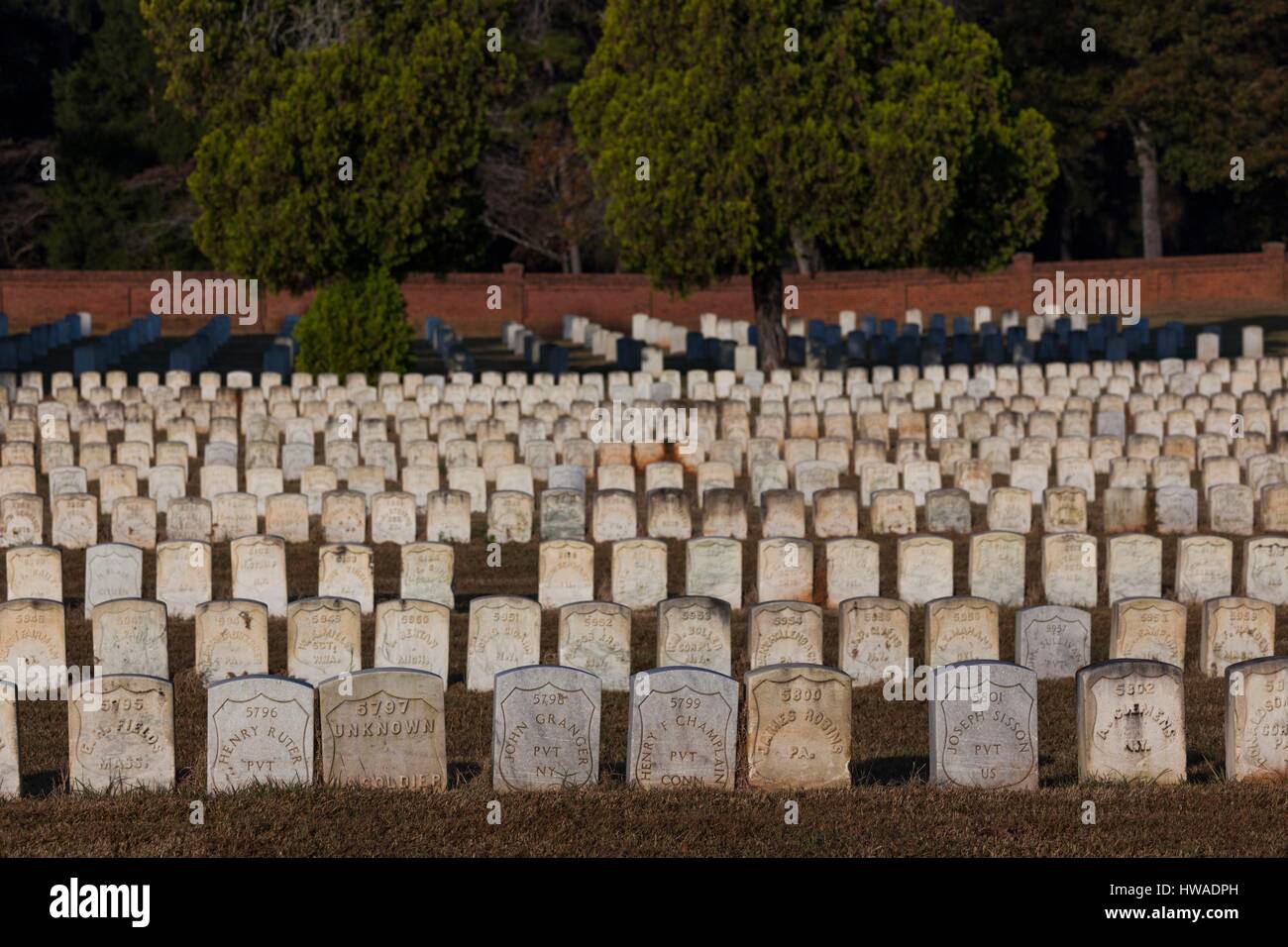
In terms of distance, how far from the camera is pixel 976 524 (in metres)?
20.3

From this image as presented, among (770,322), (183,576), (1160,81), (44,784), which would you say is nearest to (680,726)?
(44,784)

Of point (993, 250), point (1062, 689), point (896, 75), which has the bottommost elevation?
point (1062, 689)

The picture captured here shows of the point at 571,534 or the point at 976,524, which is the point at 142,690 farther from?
the point at 976,524

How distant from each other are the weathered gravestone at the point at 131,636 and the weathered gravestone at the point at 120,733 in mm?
2611

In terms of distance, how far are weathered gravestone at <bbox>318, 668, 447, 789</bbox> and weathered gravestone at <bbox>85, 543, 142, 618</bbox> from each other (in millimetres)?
5266

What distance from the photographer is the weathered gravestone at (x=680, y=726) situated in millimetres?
10531

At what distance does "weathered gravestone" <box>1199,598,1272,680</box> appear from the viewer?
534 inches

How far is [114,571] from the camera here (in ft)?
51.4

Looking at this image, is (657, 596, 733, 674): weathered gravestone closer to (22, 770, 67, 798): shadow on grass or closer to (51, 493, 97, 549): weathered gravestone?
(22, 770, 67, 798): shadow on grass

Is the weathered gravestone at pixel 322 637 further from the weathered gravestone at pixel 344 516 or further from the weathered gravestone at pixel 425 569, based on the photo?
the weathered gravestone at pixel 344 516

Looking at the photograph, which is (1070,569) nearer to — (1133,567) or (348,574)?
(1133,567)

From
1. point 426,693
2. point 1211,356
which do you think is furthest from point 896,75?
point 426,693

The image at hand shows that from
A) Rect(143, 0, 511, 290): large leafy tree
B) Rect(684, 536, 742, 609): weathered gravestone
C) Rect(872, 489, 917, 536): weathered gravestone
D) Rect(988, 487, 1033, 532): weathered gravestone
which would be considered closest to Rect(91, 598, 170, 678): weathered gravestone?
Rect(684, 536, 742, 609): weathered gravestone

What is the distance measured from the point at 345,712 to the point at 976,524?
11020mm
